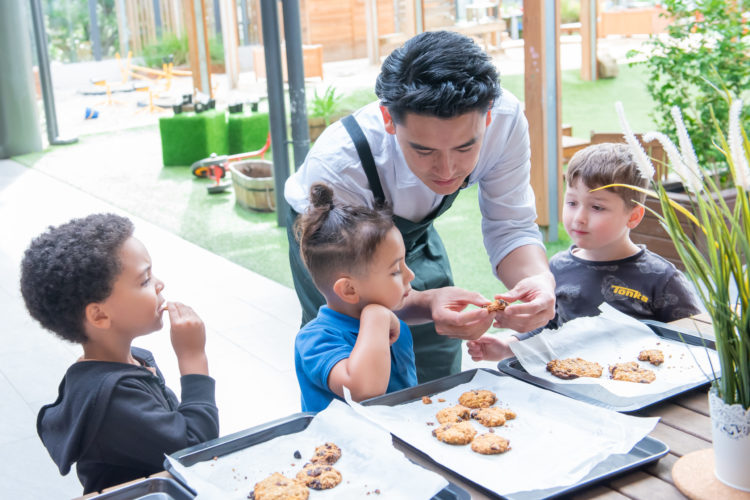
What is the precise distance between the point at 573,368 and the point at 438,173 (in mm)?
479

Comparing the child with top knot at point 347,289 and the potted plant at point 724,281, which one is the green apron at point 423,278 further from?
the potted plant at point 724,281

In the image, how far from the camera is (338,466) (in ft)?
4.09

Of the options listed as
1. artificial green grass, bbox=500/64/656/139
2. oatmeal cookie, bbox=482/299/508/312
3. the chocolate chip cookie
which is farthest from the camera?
artificial green grass, bbox=500/64/656/139

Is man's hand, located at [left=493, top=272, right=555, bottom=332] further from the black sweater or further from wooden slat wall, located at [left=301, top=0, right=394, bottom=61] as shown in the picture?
wooden slat wall, located at [left=301, top=0, right=394, bottom=61]

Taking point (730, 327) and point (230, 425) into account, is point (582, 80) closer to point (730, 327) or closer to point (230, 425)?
A: point (230, 425)

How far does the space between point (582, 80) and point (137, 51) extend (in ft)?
30.9

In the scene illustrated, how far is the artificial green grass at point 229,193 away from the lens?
5.41 meters

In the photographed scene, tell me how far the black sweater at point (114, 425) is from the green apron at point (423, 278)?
0.52 m

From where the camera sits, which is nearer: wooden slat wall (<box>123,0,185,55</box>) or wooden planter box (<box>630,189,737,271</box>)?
wooden planter box (<box>630,189,737,271</box>)

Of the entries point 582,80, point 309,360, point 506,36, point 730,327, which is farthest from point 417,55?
point 582,80

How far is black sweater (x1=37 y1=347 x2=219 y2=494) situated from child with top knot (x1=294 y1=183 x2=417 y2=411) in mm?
226

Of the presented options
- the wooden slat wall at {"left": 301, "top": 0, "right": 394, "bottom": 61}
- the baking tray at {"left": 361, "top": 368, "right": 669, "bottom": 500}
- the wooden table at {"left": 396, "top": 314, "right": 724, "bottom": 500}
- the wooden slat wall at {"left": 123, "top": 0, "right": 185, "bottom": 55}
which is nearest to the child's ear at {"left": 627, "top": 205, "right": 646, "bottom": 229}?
the wooden table at {"left": 396, "top": 314, "right": 724, "bottom": 500}

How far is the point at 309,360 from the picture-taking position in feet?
5.14

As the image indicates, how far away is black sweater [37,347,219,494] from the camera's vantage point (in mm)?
1475
